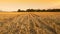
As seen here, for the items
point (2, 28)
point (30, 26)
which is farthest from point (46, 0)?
point (2, 28)

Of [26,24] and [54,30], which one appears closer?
[54,30]

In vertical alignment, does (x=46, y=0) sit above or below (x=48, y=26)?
above

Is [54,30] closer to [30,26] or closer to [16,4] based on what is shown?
[30,26]

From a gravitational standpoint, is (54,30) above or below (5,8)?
below

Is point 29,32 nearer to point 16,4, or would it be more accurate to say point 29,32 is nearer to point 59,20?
point 59,20

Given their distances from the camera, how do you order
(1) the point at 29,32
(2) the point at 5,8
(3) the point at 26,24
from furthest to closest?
1. (2) the point at 5,8
2. (3) the point at 26,24
3. (1) the point at 29,32

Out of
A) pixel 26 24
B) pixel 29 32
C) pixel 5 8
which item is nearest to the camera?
pixel 29 32

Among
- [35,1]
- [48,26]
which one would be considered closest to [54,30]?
[48,26]

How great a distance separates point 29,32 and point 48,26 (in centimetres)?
18

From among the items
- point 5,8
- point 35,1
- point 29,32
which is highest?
point 35,1

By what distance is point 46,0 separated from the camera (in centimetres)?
178

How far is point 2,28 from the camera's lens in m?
0.75

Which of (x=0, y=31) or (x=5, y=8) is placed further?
(x=5, y=8)

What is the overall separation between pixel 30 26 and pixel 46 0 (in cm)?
110
